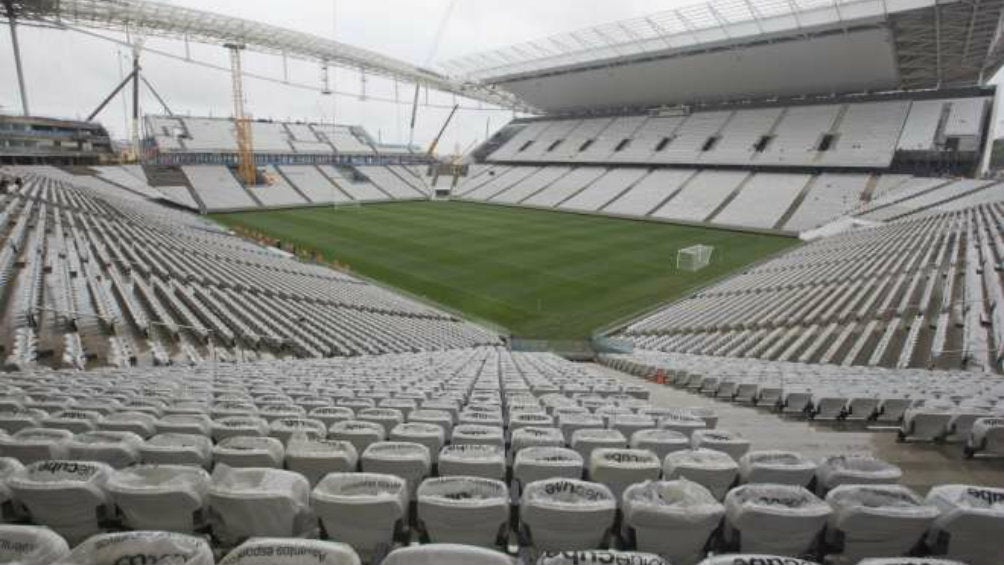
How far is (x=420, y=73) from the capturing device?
69688mm

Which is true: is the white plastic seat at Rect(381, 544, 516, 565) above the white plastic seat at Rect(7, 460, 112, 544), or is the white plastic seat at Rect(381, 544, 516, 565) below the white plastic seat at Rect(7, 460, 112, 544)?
above

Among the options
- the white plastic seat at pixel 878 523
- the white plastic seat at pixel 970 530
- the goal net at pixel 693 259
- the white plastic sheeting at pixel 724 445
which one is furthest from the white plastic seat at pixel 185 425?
the goal net at pixel 693 259

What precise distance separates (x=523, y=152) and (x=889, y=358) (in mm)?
65654

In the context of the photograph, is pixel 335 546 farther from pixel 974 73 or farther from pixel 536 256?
pixel 974 73

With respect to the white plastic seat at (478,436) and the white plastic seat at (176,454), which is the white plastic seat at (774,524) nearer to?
the white plastic seat at (478,436)

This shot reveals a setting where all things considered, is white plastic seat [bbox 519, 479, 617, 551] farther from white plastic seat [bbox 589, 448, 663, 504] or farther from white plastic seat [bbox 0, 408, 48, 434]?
white plastic seat [bbox 0, 408, 48, 434]

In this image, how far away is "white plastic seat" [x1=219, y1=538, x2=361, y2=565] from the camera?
2.16 meters

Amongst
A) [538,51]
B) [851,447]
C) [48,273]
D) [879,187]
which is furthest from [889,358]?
[538,51]

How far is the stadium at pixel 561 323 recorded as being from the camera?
2.88m

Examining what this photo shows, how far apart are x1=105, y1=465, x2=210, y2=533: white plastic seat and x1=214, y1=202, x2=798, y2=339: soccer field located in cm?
1924

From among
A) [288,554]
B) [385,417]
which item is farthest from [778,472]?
[385,417]

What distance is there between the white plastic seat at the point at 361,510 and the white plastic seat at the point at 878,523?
2.36 metres

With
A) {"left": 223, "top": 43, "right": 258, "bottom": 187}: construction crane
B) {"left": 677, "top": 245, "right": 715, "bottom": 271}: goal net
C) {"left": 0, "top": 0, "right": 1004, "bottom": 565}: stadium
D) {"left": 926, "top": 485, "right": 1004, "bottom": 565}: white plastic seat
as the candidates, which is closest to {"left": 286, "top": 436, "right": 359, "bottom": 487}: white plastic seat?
{"left": 0, "top": 0, "right": 1004, "bottom": 565}: stadium

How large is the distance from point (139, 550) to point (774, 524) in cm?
299
